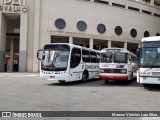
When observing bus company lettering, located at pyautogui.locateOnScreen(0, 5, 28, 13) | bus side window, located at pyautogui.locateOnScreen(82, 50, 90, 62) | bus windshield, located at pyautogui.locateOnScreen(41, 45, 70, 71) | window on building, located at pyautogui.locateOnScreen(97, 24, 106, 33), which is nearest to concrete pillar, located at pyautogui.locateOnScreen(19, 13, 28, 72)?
bus company lettering, located at pyautogui.locateOnScreen(0, 5, 28, 13)

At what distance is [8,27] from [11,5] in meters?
6.57

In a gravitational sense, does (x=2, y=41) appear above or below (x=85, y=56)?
above

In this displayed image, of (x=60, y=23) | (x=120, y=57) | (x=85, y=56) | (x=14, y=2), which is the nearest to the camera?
(x=120, y=57)

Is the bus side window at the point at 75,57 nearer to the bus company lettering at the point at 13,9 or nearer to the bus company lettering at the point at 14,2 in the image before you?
the bus company lettering at the point at 13,9

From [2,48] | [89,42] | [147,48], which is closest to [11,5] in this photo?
[2,48]

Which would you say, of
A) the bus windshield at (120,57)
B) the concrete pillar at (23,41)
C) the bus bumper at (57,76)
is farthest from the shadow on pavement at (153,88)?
the concrete pillar at (23,41)

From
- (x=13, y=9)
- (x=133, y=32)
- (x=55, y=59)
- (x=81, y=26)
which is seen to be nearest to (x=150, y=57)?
(x=55, y=59)

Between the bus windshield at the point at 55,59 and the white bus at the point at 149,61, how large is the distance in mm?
4857

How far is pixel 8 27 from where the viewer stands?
46781mm

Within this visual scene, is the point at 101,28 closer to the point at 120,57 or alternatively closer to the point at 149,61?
the point at 120,57

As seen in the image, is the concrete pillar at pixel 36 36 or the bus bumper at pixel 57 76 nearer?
the bus bumper at pixel 57 76

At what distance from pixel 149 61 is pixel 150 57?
0.71ft

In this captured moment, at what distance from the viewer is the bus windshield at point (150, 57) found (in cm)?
1545

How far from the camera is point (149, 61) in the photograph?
15656mm
